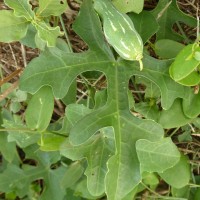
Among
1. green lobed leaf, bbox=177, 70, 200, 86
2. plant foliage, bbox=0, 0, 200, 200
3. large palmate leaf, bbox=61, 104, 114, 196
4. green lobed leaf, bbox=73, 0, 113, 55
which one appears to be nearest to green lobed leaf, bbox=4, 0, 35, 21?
plant foliage, bbox=0, 0, 200, 200

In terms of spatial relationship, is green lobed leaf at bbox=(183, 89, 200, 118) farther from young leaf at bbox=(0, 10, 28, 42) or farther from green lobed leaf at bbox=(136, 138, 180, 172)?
young leaf at bbox=(0, 10, 28, 42)

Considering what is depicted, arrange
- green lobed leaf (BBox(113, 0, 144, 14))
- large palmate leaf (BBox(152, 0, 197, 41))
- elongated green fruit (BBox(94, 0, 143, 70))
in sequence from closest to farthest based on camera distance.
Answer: elongated green fruit (BBox(94, 0, 143, 70)), green lobed leaf (BBox(113, 0, 144, 14)), large palmate leaf (BBox(152, 0, 197, 41))

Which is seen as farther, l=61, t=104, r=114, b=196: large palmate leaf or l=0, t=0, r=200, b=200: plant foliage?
l=61, t=104, r=114, b=196: large palmate leaf

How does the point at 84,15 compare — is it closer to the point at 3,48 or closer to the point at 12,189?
the point at 3,48

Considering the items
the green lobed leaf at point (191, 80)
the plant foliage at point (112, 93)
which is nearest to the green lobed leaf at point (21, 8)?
the plant foliage at point (112, 93)

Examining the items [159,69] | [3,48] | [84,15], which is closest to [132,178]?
[159,69]

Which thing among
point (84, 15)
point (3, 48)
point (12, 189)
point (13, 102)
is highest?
point (84, 15)

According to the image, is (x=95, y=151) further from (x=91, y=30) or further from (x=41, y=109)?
(x=91, y=30)
